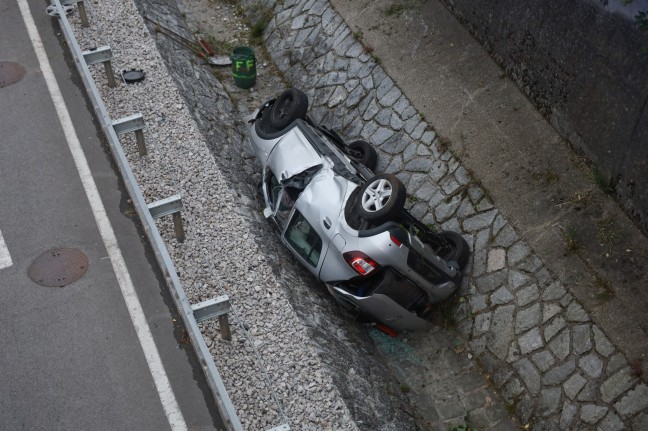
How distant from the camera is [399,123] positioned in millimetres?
13383

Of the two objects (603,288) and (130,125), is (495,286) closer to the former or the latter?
(603,288)

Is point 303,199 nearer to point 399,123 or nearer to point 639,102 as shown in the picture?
point 399,123

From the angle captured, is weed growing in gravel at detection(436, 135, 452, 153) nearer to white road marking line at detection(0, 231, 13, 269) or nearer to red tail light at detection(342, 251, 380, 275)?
red tail light at detection(342, 251, 380, 275)

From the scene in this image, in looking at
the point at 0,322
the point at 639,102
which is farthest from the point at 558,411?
the point at 0,322

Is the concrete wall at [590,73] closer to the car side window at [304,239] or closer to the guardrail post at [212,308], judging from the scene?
the car side window at [304,239]

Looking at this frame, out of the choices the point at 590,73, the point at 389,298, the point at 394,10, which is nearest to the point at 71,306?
the point at 389,298

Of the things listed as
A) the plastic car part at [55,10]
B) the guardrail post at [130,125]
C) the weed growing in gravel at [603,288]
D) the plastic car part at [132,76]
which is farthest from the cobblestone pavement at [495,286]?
the plastic car part at [55,10]

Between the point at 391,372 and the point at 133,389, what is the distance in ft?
11.7

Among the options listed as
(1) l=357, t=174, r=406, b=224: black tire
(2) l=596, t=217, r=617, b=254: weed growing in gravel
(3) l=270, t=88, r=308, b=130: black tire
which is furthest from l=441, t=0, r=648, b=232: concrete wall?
(3) l=270, t=88, r=308, b=130: black tire

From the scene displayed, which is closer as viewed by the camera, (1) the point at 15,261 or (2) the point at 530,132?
(1) the point at 15,261

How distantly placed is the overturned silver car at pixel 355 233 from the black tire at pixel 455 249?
0.01 metres

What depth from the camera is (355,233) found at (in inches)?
427

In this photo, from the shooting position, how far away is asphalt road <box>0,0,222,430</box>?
Answer: 30.4 ft

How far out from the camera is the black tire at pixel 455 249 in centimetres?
1161
